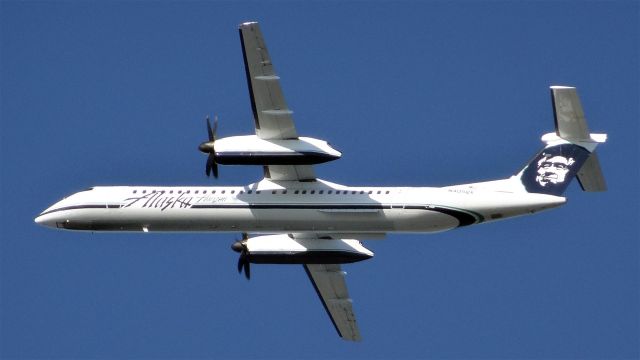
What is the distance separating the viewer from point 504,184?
167ft

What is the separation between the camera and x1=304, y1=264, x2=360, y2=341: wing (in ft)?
185

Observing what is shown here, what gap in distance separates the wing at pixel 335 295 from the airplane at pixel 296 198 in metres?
2.56

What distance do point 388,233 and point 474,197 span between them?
3.25 metres

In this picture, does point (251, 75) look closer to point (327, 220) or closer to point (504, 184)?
point (327, 220)

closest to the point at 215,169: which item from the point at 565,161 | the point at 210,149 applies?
the point at 210,149

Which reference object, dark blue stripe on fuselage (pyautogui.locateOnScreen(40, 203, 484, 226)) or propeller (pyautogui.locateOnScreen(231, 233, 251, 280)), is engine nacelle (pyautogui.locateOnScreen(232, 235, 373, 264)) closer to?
propeller (pyautogui.locateOnScreen(231, 233, 251, 280))

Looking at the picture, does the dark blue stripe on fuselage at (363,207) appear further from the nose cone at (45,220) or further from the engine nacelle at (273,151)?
the nose cone at (45,220)

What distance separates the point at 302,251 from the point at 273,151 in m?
5.05

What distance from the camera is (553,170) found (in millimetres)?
50812

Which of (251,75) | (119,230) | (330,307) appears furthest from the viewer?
(330,307)

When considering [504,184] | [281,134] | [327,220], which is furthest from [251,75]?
[504,184]

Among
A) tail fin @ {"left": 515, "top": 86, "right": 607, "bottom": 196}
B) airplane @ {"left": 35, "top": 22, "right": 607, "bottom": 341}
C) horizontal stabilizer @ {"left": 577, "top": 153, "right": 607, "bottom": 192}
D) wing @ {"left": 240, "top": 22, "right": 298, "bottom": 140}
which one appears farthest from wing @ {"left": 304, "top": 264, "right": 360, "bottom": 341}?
horizontal stabilizer @ {"left": 577, "top": 153, "right": 607, "bottom": 192}

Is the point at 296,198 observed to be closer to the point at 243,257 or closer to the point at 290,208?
the point at 290,208

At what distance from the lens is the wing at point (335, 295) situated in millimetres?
56500
